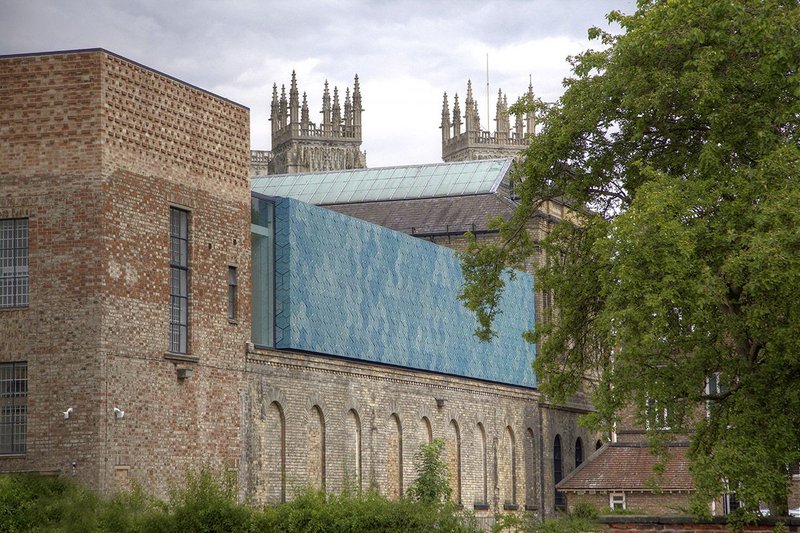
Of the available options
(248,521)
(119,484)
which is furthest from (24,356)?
(248,521)

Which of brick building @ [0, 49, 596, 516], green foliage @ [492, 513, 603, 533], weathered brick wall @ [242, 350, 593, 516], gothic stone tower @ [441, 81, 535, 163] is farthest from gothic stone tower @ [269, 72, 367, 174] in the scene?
green foliage @ [492, 513, 603, 533]

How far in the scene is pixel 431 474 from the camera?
51000 mm

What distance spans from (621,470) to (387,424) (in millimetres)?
13205

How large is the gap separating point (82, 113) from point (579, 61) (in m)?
11.8

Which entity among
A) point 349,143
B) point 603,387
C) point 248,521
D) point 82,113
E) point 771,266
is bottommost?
point 248,521

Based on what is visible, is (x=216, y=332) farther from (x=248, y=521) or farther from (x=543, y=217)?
(x=543, y=217)

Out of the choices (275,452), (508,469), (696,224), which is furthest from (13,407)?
(508,469)

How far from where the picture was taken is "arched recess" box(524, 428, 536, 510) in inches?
2517

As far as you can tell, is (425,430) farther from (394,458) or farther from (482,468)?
(482,468)

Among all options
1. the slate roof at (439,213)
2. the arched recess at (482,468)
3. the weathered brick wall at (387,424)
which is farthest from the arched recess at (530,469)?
the slate roof at (439,213)

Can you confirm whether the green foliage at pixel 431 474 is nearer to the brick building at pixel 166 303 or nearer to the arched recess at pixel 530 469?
the brick building at pixel 166 303

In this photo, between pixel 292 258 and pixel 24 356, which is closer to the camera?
pixel 24 356

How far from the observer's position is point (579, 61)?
117 ft

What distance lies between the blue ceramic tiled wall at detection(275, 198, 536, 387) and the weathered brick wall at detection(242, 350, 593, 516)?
2.30 ft
